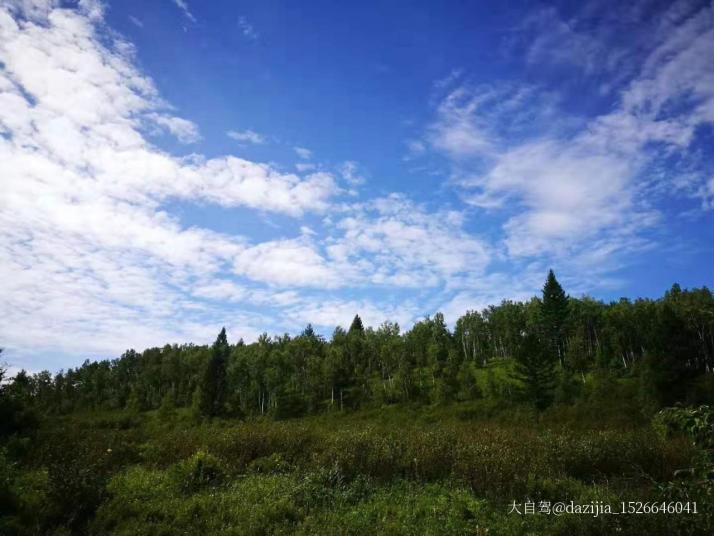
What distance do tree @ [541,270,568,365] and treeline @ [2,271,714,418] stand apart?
223 mm

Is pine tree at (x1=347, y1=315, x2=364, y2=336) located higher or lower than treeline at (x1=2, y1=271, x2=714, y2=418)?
higher

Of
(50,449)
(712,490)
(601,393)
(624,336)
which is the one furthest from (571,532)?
(624,336)

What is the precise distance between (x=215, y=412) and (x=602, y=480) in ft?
268

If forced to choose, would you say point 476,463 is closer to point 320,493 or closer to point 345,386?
point 320,493

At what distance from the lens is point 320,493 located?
12.7 m

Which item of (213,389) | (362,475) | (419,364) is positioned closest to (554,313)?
(419,364)

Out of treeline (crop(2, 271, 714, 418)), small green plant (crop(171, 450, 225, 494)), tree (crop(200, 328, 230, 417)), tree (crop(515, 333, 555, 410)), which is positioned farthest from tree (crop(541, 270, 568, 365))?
small green plant (crop(171, 450, 225, 494))

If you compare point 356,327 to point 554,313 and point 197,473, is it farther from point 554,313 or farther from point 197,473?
point 197,473

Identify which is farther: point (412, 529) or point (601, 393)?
point (601, 393)

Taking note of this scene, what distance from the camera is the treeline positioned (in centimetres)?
6773

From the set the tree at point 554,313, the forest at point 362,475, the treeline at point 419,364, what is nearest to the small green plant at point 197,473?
the forest at point 362,475

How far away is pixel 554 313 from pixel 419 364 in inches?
1270

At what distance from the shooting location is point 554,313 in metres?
93.8

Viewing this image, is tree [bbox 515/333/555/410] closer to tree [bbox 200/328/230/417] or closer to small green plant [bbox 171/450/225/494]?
small green plant [bbox 171/450/225/494]
